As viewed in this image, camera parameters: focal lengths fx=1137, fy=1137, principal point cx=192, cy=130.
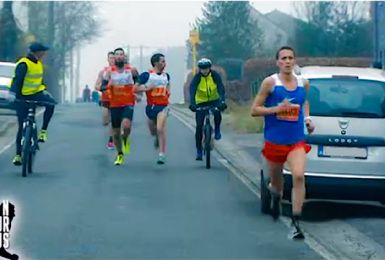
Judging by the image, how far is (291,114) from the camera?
1109 cm

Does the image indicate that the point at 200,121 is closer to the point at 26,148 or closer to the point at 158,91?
the point at 158,91

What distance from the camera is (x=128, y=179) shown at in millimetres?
16250

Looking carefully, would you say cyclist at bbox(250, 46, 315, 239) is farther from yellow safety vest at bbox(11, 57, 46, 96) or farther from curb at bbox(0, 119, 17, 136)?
curb at bbox(0, 119, 17, 136)

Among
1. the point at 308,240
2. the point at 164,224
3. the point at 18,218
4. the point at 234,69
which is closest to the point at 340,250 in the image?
the point at 308,240

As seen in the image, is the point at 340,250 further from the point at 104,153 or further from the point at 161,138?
the point at 104,153

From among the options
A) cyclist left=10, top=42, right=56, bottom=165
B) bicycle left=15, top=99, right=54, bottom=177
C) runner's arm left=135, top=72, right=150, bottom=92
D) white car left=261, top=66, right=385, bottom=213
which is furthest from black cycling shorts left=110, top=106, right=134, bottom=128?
white car left=261, top=66, right=385, bottom=213

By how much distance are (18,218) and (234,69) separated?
4932cm

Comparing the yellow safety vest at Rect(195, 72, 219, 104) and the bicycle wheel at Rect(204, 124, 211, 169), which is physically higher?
the yellow safety vest at Rect(195, 72, 219, 104)

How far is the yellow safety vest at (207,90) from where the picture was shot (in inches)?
709

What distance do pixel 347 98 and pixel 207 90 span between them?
537cm

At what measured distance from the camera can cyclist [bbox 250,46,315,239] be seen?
11047mm

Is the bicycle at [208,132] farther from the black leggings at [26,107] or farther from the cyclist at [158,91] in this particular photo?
the black leggings at [26,107]

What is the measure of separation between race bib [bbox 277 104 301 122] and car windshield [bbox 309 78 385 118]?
5.51 ft

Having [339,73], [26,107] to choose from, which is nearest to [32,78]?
[26,107]
